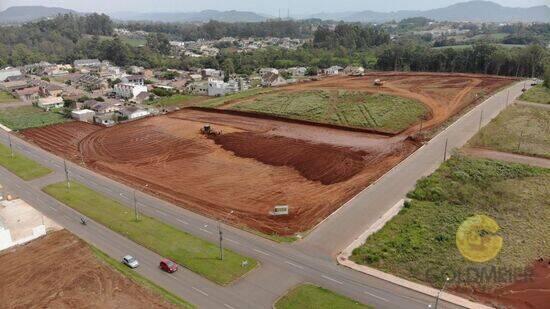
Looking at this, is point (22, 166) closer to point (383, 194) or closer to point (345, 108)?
point (383, 194)

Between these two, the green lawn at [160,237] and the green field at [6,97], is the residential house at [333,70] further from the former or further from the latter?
the green lawn at [160,237]

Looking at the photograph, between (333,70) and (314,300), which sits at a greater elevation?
(333,70)

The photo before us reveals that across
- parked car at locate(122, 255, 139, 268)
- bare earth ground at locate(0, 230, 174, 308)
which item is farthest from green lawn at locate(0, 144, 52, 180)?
parked car at locate(122, 255, 139, 268)

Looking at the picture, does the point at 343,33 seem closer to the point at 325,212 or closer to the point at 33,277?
Answer: the point at 325,212

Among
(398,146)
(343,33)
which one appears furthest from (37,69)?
(398,146)

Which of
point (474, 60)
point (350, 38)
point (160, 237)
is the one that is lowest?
point (160, 237)

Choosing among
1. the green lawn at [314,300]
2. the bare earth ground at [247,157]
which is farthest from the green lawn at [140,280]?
the bare earth ground at [247,157]

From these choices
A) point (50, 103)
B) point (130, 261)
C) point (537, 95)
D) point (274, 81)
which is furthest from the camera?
point (274, 81)

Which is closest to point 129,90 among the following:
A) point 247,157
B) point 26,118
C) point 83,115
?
point 83,115
